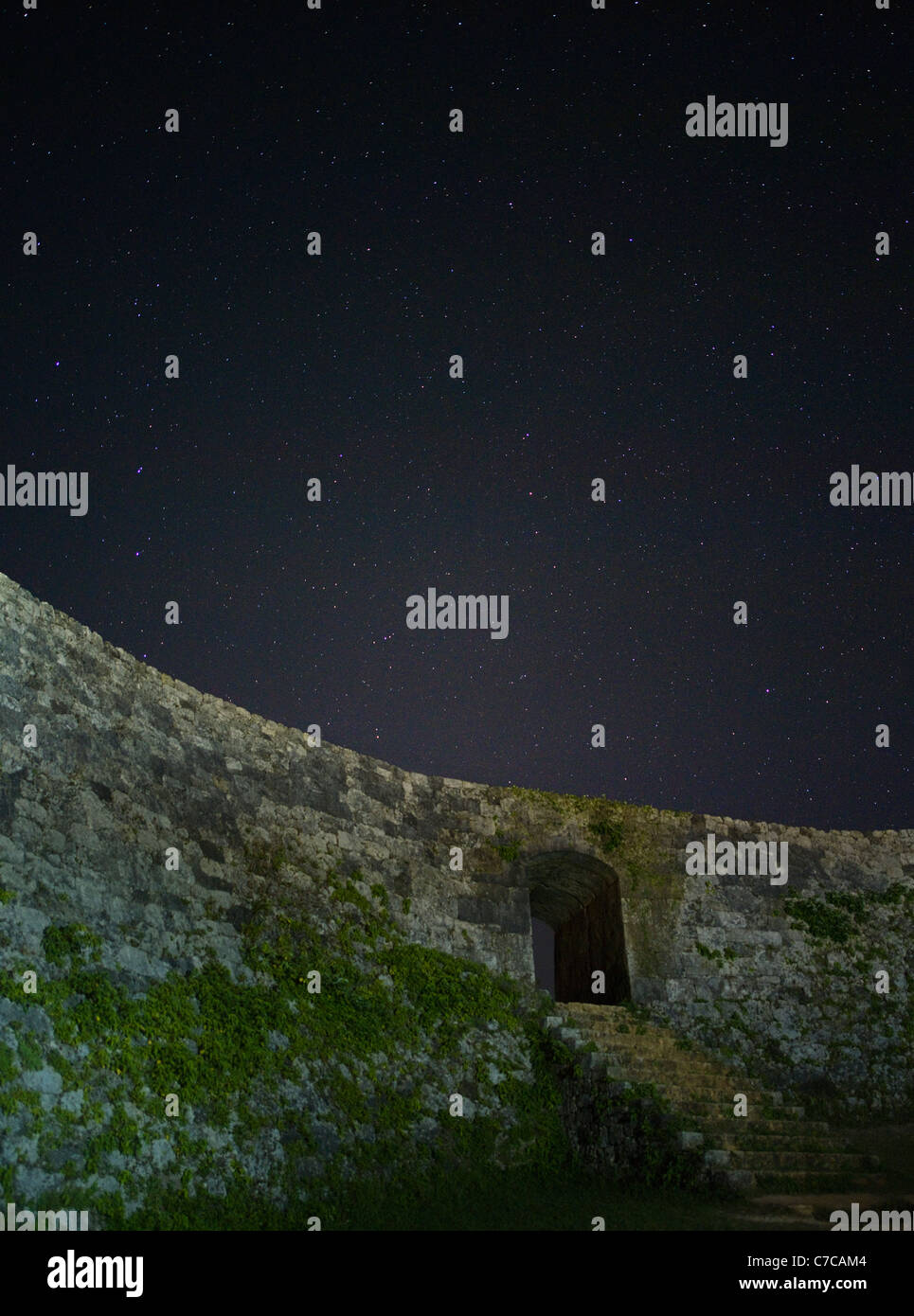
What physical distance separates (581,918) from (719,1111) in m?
6.12

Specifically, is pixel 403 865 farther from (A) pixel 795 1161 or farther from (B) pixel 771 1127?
(A) pixel 795 1161

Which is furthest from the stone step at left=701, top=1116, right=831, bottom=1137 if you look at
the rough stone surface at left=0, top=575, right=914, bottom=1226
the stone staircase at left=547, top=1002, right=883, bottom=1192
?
the rough stone surface at left=0, top=575, right=914, bottom=1226

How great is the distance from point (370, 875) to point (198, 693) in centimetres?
350

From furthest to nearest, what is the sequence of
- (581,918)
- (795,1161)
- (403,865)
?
(581,918)
(403,865)
(795,1161)

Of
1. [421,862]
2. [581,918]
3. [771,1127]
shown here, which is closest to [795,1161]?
[771,1127]

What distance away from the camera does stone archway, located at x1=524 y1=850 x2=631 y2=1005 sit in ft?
50.9

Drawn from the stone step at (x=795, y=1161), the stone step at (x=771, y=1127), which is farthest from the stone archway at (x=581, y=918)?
the stone step at (x=795, y=1161)

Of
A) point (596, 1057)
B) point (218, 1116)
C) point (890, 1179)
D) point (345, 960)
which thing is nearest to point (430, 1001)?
point (345, 960)

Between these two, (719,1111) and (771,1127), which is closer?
(771,1127)

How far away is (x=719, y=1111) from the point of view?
37.8ft

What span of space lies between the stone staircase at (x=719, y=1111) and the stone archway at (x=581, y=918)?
3.65 feet

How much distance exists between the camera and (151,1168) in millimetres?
8320

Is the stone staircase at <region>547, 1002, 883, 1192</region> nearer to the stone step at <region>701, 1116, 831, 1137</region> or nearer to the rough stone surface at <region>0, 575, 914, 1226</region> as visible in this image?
the stone step at <region>701, 1116, 831, 1137</region>

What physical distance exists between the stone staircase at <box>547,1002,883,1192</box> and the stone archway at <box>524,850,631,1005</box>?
1113 mm
